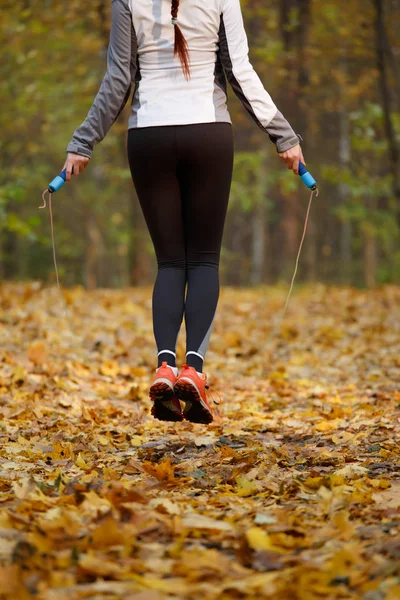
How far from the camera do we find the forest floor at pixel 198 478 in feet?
6.84

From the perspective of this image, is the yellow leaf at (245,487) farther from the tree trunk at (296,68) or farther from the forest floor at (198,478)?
the tree trunk at (296,68)

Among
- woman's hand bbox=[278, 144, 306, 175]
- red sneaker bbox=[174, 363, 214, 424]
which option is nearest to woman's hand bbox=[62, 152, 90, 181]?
woman's hand bbox=[278, 144, 306, 175]

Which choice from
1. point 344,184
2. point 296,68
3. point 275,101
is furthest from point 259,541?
point 344,184

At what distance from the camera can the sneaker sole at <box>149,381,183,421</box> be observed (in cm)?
370

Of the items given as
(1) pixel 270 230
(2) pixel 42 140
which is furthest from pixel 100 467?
(1) pixel 270 230

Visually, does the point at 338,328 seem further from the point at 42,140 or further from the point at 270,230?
the point at 270,230

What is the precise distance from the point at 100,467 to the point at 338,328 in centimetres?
621

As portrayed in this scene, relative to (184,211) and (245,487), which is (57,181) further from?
(245,487)

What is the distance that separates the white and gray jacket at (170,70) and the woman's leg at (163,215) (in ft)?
0.35

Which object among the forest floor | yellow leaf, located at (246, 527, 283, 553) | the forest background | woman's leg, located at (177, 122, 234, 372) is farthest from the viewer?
the forest background

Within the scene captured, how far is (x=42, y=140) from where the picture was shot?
70.5 ft

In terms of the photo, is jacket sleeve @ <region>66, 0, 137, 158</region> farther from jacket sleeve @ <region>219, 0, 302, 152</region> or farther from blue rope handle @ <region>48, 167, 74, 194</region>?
jacket sleeve @ <region>219, 0, 302, 152</region>

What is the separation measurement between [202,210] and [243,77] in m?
0.69

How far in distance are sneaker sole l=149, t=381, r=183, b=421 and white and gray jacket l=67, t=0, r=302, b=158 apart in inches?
47.4
